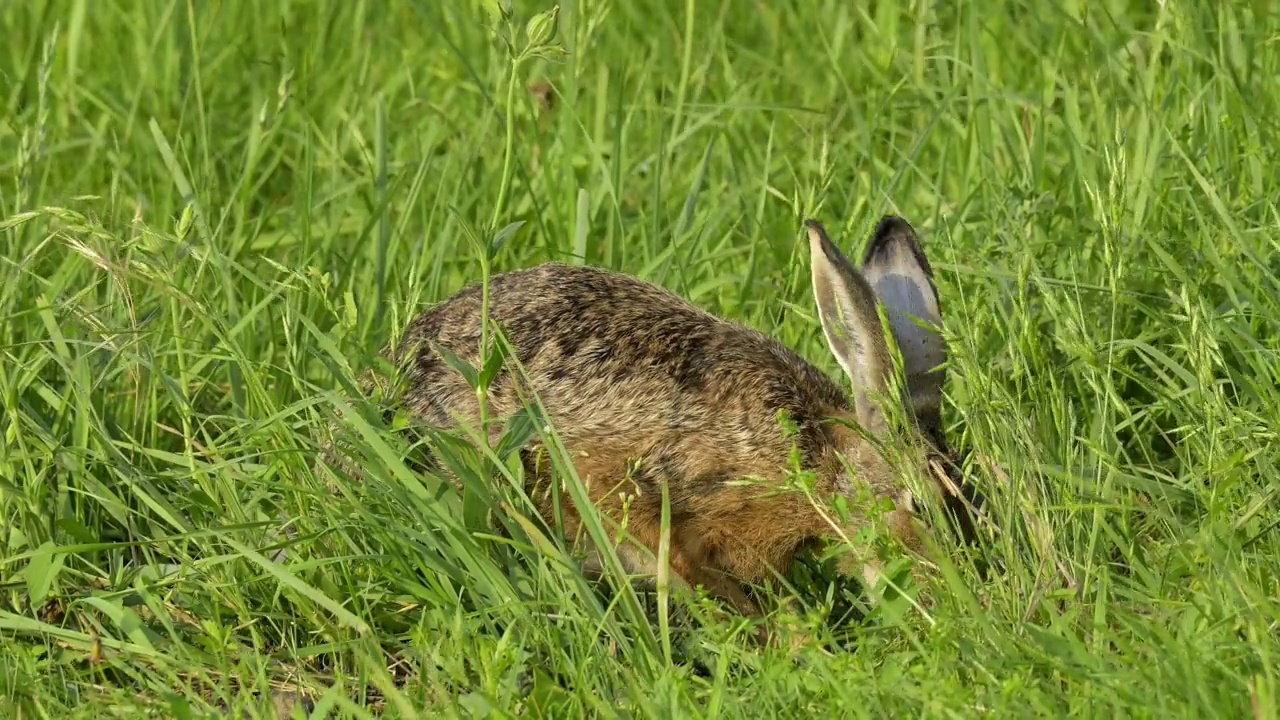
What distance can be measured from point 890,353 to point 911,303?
2.16 feet

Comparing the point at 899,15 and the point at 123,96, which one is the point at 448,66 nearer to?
the point at 123,96

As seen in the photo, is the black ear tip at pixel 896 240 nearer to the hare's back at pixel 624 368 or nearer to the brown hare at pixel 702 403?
the brown hare at pixel 702 403

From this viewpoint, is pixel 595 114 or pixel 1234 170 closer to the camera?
pixel 1234 170

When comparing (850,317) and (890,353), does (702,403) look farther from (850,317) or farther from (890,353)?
(890,353)

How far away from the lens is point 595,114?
6617 millimetres

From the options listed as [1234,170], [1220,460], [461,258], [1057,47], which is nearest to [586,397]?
[461,258]

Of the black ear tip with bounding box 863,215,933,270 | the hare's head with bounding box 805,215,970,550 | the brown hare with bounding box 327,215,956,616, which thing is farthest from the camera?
the black ear tip with bounding box 863,215,933,270

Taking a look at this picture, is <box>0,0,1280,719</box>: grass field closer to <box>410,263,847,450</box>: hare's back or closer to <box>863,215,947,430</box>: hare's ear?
<box>863,215,947,430</box>: hare's ear

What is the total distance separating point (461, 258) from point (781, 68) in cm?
185

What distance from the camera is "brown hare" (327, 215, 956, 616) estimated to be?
4.76m

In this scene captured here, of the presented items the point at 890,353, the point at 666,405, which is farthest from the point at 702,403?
the point at 890,353

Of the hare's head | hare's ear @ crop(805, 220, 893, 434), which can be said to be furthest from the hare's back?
hare's ear @ crop(805, 220, 893, 434)

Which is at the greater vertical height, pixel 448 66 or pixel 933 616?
pixel 448 66

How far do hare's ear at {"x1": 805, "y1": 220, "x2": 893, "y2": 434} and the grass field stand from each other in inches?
11.1
